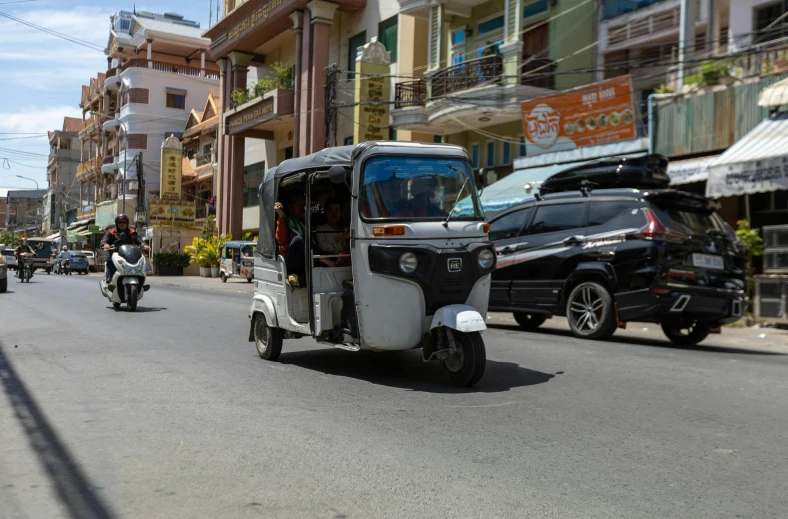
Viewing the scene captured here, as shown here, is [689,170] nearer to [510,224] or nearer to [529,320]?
[529,320]

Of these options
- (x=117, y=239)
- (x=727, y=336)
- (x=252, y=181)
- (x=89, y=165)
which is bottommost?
(x=727, y=336)

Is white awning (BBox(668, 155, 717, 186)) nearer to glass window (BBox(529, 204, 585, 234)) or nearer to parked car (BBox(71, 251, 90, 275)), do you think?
glass window (BBox(529, 204, 585, 234))

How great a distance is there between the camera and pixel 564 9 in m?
21.8

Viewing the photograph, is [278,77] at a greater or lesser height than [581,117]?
greater

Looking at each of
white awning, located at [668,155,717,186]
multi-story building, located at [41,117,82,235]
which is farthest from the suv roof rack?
multi-story building, located at [41,117,82,235]

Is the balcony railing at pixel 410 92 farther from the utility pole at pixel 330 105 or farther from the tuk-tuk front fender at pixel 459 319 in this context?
the tuk-tuk front fender at pixel 459 319

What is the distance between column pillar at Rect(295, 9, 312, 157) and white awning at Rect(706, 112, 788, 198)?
18.6 meters

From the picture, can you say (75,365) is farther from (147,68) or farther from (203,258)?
(147,68)

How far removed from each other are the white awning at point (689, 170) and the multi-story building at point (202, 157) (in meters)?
37.3

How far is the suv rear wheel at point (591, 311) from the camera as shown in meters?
10.5

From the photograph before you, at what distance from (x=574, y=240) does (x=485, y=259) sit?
14.4 ft

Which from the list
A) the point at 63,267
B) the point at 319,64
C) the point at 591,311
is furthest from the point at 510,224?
the point at 63,267

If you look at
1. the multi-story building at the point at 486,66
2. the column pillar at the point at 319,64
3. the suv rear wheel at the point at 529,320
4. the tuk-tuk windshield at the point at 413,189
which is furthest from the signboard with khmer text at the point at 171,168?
the tuk-tuk windshield at the point at 413,189

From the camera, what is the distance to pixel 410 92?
2583 cm
